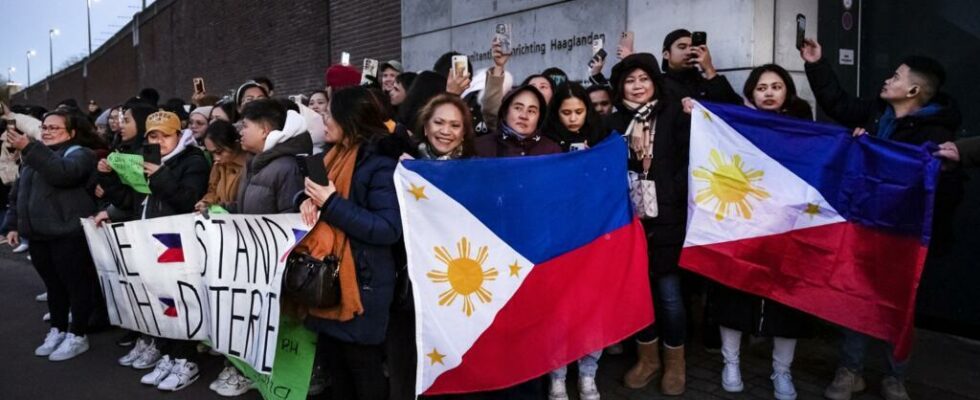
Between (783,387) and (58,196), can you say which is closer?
(783,387)

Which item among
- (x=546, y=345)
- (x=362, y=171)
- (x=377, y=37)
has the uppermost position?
(x=377, y=37)

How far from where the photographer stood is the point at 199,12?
2206cm

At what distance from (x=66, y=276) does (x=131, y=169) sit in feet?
4.00

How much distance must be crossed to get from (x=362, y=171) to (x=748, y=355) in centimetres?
317

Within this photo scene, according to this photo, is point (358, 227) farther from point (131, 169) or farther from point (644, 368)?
point (131, 169)

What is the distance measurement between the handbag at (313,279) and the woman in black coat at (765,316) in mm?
2351

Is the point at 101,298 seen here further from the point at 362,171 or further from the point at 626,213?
the point at 626,213

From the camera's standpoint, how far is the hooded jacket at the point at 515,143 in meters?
4.12

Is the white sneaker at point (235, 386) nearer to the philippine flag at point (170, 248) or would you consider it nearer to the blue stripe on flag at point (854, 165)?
the philippine flag at point (170, 248)

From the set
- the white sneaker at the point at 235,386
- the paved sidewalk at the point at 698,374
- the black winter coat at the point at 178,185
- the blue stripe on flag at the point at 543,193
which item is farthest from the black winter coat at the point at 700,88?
the white sneaker at the point at 235,386

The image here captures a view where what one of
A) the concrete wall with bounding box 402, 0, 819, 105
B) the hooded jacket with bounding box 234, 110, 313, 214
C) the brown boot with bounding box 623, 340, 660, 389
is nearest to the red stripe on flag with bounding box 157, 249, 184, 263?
the hooded jacket with bounding box 234, 110, 313, 214

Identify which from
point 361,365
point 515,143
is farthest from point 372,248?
point 515,143

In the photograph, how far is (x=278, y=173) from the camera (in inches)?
161

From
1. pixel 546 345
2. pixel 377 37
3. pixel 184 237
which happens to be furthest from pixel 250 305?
pixel 377 37
